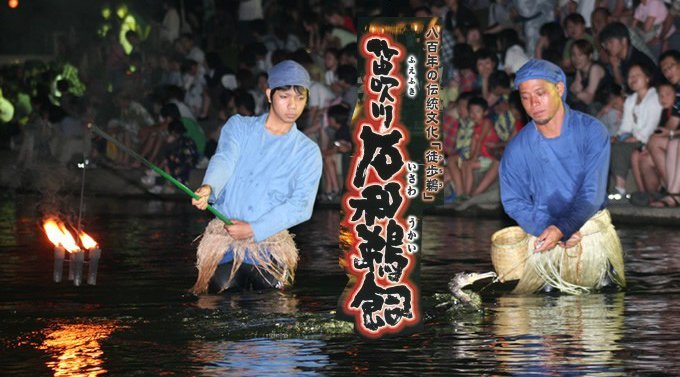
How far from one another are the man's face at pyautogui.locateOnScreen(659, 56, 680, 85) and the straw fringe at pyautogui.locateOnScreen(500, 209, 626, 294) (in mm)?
7382

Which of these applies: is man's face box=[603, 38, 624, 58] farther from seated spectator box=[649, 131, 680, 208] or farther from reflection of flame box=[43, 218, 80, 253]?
reflection of flame box=[43, 218, 80, 253]

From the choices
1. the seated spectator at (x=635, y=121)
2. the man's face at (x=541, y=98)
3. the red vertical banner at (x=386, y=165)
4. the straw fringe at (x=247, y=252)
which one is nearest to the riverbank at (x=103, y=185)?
the seated spectator at (x=635, y=121)

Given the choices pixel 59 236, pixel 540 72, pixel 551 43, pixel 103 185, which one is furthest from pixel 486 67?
pixel 59 236

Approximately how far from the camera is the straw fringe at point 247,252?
11039 millimetres

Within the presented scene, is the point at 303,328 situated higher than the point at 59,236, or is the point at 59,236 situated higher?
the point at 59,236

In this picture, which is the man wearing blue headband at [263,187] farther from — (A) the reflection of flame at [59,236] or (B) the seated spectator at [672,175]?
(B) the seated spectator at [672,175]

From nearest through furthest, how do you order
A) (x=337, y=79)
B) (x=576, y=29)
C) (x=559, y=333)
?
(x=559, y=333) < (x=576, y=29) < (x=337, y=79)

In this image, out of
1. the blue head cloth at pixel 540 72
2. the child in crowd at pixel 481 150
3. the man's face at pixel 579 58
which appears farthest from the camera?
the child in crowd at pixel 481 150

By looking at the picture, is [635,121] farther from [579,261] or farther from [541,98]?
[541,98]

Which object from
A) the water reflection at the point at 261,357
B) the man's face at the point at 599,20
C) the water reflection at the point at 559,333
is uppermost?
the man's face at the point at 599,20

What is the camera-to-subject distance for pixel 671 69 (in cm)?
1870

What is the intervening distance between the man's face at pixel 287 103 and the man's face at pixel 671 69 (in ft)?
28.8

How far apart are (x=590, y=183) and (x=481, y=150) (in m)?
9.58

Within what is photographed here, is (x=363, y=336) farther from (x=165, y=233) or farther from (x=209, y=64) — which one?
(x=209, y=64)
